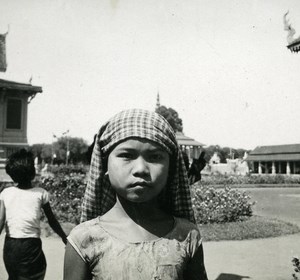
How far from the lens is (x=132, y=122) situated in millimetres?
1341

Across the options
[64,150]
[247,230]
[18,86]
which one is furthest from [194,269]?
[64,150]

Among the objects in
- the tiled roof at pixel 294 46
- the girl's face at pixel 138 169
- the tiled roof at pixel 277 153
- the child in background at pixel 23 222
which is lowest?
the child in background at pixel 23 222

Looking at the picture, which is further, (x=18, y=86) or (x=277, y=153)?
(x=277, y=153)

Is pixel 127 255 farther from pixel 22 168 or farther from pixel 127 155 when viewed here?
pixel 22 168

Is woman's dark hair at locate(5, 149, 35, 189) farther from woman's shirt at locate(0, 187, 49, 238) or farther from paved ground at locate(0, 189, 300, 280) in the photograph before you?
paved ground at locate(0, 189, 300, 280)

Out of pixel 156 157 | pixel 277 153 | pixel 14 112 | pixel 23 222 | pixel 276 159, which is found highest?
pixel 14 112

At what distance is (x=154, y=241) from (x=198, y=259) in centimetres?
19

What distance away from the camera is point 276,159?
44.0 metres

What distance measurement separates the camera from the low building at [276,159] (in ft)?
140

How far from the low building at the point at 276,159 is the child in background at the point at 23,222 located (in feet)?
136

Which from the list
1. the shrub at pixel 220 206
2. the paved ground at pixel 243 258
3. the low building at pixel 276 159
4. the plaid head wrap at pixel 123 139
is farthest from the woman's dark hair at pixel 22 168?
the low building at pixel 276 159

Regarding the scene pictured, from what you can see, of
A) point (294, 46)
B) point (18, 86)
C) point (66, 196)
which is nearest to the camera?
point (294, 46)

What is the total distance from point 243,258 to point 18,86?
1616 centimetres

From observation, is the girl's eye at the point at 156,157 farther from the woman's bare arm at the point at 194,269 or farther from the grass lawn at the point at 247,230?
the grass lawn at the point at 247,230
